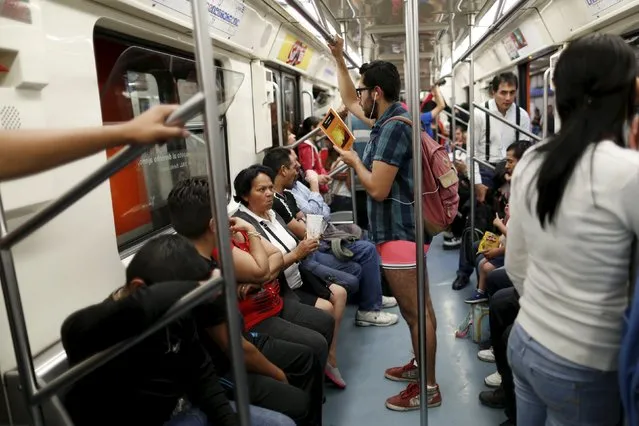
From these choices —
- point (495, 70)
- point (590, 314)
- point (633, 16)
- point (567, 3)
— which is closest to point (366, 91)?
point (590, 314)

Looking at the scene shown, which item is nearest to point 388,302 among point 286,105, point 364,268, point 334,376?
point 364,268

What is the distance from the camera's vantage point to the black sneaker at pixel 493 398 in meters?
2.74

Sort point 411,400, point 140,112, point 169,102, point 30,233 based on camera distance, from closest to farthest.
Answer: point 30,233, point 140,112, point 411,400, point 169,102

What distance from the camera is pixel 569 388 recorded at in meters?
1.27

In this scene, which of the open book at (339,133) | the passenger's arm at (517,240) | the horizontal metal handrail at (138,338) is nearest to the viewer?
the horizontal metal handrail at (138,338)

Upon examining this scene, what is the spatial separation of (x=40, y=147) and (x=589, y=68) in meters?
1.20

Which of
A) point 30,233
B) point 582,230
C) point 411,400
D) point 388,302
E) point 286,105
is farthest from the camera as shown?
point 286,105

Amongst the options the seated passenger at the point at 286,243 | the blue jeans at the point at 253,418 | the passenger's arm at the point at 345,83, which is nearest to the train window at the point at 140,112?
the seated passenger at the point at 286,243

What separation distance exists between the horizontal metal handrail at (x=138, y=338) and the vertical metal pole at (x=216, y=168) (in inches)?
1.5

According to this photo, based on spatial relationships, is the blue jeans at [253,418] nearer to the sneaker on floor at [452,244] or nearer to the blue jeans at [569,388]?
the blue jeans at [569,388]

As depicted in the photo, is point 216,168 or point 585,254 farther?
point 585,254

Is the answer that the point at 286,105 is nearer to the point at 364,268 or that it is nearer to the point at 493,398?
the point at 364,268

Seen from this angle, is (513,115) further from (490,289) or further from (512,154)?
(490,289)

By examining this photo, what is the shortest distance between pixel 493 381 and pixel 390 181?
1.44 metres
